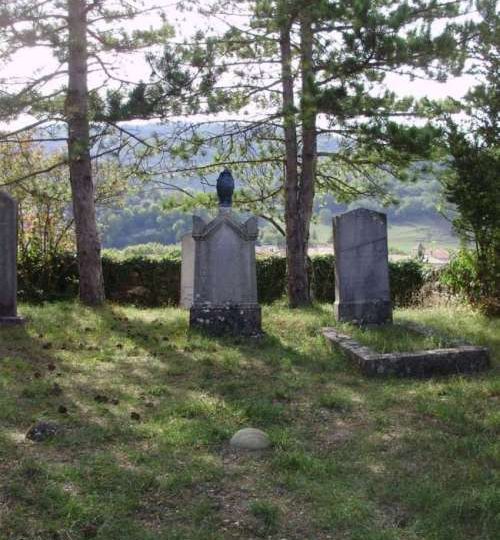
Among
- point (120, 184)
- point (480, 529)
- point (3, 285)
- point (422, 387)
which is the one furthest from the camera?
point (120, 184)

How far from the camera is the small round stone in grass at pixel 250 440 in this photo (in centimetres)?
483

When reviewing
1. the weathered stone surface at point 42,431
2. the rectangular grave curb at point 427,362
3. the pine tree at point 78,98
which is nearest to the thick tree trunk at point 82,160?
the pine tree at point 78,98

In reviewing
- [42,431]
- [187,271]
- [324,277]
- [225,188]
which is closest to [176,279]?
[187,271]

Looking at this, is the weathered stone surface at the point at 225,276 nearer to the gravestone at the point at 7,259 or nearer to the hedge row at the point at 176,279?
the gravestone at the point at 7,259

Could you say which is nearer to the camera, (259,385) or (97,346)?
(259,385)

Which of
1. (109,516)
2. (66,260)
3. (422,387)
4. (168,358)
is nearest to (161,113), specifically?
(168,358)

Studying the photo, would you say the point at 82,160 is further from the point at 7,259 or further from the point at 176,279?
the point at 176,279

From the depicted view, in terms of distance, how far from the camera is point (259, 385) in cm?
671

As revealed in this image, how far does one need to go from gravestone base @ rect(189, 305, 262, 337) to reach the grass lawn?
1014 millimetres

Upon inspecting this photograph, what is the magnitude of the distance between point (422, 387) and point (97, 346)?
455cm

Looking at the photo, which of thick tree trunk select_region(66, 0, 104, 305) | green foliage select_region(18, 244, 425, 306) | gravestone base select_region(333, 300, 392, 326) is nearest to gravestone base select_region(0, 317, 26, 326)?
thick tree trunk select_region(66, 0, 104, 305)

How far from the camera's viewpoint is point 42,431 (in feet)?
15.9

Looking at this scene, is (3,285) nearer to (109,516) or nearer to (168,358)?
Result: (168,358)

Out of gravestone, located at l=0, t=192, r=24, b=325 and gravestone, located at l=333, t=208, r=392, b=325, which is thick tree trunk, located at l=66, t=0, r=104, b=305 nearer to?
gravestone, located at l=0, t=192, r=24, b=325
